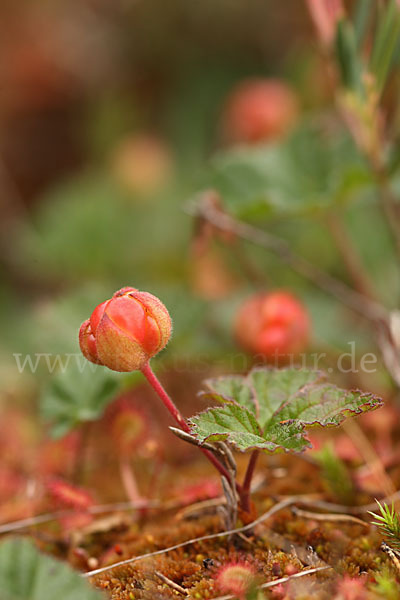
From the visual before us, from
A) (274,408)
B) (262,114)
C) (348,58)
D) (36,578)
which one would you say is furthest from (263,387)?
(262,114)

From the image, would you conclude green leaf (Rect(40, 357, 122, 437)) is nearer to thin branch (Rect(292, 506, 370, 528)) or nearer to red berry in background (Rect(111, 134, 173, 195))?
thin branch (Rect(292, 506, 370, 528))

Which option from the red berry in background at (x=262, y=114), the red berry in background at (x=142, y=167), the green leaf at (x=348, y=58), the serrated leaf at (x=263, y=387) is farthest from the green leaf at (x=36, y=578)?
the red berry in background at (x=142, y=167)

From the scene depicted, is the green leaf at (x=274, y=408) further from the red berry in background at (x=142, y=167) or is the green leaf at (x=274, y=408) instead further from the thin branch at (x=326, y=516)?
the red berry in background at (x=142, y=167)

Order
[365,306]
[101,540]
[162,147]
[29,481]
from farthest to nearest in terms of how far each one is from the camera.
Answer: [162,147] < [365,306] < [29,481] < [101,540]

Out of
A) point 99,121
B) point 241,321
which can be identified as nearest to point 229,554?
point 241,321

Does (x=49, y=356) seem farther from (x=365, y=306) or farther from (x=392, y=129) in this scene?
(x=392, y=129)
